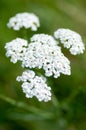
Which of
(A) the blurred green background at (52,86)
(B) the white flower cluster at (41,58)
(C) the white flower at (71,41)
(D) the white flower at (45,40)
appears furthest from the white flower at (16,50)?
(A) the blurred green background at (52,86)

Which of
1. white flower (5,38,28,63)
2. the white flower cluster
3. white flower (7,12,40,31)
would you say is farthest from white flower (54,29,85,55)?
white flower (7,12,40,31)

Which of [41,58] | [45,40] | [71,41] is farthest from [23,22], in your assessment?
[41,58]

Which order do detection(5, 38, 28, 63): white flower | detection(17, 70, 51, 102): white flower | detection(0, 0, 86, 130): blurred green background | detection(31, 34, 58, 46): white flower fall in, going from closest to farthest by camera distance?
detection(17, 70, 51, 102): white flower
detection(5, 38, 28, 63): white flower
detection(31, 34, 58, 46): white flower
detection(0, 0, 86, 130): blurred green background

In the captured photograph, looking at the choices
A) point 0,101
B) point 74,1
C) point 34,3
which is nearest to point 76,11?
point 74,1

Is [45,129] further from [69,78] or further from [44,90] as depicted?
[44,90]

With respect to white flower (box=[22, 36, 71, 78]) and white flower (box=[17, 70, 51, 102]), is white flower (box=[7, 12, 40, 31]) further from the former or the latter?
white flower (box=[17, 70, 51, 102])
